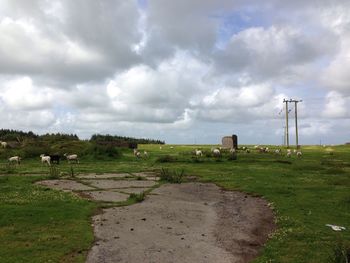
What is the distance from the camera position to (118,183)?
29125 mm

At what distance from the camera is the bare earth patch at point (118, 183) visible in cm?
2762

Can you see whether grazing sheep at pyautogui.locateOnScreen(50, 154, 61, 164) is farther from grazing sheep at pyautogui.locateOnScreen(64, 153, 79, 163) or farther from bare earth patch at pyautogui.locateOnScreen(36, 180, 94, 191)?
bare earth patch at pyautogui.locateOnScreen(36, 180, 94, 191)

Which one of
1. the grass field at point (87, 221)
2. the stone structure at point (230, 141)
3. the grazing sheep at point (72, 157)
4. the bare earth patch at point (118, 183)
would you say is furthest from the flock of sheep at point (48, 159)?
the stone structure at point (230, 141)

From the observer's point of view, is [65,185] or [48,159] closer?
[65,185]

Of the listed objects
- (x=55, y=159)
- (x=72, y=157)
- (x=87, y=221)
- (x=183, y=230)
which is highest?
(x=72, y=157)

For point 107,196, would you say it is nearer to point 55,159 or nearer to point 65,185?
point 65,185

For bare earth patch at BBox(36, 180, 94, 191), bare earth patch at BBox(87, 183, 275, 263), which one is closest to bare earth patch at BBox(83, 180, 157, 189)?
bare earth patch at BBox(36, 180, 94, 191)

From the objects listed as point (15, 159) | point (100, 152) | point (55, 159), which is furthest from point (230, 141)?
point (15, 159)

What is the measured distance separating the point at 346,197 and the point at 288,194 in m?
3.14

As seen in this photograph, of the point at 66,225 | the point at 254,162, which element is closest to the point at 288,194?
the point at 66,225

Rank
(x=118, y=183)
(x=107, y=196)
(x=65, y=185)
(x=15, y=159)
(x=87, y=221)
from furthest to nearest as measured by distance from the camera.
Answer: (x=15, y=159), (x=118, y=183), (x=65, y=185), (x=107, y=196), (x=87, y=221)

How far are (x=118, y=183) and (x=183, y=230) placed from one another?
13795 mm

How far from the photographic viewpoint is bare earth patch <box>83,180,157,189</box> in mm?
27619

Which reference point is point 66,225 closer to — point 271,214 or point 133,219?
point 133,219
